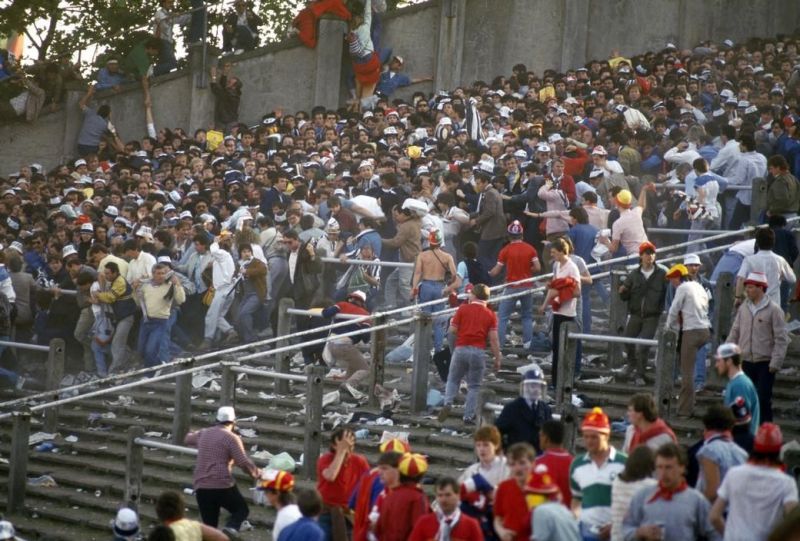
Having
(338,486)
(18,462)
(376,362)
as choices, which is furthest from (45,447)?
(338,486)

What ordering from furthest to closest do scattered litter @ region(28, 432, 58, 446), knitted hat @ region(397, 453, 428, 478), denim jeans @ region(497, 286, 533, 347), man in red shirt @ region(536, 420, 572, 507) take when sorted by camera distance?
scattered litter @ region(28, 432, 58, 446) < denim jeans @ region(497, 286, 533, 347) < knitted hat @ region(397, 453, 428, 478) < man in red shirt @ region(536, 420, 572, 507)

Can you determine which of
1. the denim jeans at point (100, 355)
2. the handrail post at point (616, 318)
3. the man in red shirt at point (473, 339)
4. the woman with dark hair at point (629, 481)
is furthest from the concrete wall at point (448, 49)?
the woman with dark hair at point (629, 481)

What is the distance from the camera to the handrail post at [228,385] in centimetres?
1797

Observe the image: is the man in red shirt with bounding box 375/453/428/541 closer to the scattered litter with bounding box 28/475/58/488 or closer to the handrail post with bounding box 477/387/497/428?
the handrail post with bounding box 477/387/497/428

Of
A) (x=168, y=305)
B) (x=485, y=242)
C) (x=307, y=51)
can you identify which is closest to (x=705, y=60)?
(x=307, y=51)

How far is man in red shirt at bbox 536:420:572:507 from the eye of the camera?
11445 mm

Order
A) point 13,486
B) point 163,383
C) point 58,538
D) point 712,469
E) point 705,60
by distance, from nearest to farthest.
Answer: point 712,469 → point 58,538 → point 13,486 → point 163,383 → point 705,60

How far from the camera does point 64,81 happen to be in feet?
103

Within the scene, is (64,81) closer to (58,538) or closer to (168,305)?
(168,305)

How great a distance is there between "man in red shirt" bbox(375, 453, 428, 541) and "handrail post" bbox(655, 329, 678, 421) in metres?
4.31

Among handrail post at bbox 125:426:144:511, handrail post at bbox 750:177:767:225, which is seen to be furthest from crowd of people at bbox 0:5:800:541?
handrail post at bbox 125:426:144:511

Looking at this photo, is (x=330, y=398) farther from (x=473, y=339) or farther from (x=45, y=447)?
(x=45, y=447)

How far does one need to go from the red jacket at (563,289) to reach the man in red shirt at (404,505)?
600 cm

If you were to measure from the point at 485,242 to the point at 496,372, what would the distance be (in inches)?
142
